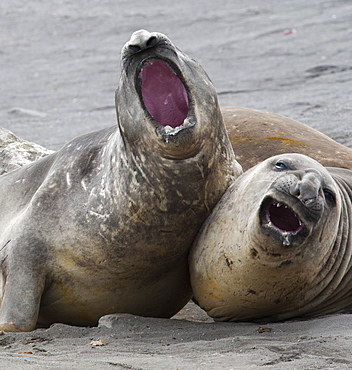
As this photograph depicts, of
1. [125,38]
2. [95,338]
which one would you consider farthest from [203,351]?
[125,38]

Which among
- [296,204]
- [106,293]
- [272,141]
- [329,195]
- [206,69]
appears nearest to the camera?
[296,204]

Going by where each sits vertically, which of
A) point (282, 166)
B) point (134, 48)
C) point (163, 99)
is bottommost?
point (282, 166)

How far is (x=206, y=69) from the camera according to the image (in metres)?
12.7

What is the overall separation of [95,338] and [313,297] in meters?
1.21

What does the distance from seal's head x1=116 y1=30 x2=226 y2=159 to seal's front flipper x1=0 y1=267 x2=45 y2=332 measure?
0.96 m

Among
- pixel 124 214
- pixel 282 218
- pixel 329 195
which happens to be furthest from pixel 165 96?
pixel 329 195

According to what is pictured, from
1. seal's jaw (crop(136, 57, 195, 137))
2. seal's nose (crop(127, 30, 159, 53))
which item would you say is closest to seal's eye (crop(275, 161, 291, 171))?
seal's jaw (crop(136, 57, 195, 137))

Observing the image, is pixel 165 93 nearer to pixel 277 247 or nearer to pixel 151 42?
pixel 151 42

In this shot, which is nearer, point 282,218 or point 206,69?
point 282,218

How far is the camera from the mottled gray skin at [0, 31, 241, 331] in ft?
13.6

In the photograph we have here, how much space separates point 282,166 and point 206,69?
28.2ft

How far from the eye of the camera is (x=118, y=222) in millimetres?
4340

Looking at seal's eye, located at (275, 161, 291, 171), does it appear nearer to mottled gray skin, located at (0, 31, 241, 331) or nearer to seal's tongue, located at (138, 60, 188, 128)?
mottled gray skin, located at (0, 31, 241, 331)

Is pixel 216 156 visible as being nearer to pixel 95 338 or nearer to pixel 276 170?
pixel 276 170
